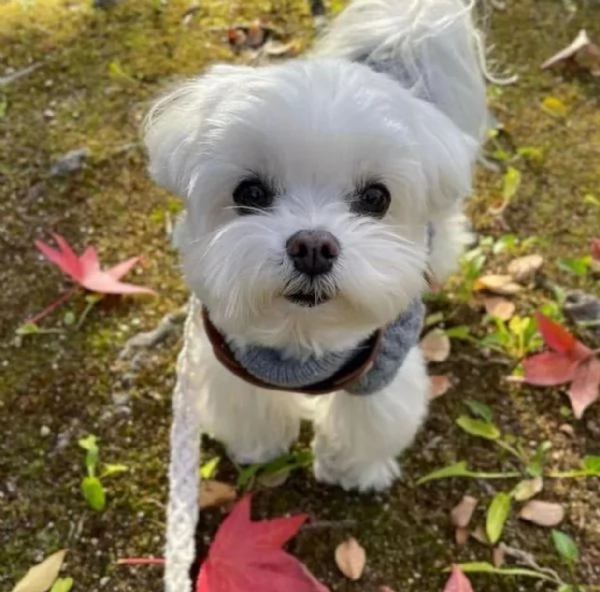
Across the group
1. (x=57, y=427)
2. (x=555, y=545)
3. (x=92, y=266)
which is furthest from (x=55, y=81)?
(x=555, y=545)

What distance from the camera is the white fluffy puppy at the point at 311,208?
1.24 m

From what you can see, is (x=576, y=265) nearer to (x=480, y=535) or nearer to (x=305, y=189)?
(x=480, y=535)

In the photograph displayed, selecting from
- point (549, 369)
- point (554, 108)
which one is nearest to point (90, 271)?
point (549, 369)

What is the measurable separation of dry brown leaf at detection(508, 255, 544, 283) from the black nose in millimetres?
973

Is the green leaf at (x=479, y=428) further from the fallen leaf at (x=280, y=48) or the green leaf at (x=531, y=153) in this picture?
the fallen leaf at (x=280, y=48)

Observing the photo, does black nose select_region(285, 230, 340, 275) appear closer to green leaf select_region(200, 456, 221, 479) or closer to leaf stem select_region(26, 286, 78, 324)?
green leaf select_region(200, 456, 221, 479)

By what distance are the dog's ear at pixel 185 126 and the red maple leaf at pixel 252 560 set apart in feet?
2.01

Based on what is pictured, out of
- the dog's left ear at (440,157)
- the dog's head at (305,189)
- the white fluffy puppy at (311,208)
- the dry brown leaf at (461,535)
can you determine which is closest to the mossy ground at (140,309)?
the dry brown leaf at (461,535)

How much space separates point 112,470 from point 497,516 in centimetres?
72

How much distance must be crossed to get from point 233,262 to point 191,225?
0.63ft

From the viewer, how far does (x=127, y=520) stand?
1.76 metres

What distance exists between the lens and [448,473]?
182 centimetres

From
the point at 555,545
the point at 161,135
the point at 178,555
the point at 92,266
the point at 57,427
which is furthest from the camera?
the point at 92,266

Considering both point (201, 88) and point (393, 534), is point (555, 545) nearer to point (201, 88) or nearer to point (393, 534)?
point (393, 534)
